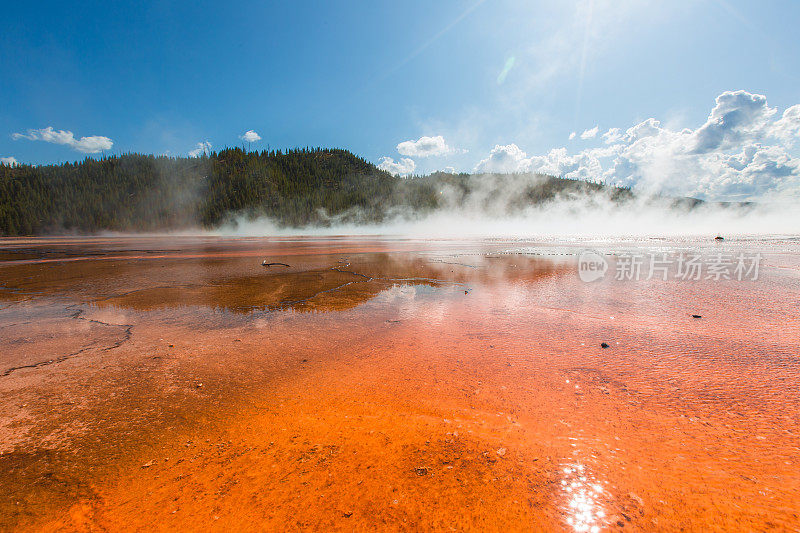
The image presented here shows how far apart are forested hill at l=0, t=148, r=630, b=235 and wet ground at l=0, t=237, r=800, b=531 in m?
80.3

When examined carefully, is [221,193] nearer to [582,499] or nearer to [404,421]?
[404,421]

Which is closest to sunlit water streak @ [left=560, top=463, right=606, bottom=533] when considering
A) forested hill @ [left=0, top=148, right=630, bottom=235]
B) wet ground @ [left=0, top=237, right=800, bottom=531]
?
wet ground @ [left=0, top=237, right=800, bottom=531]

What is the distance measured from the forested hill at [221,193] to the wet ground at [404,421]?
8035 centimetres

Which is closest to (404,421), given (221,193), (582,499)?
(582,499)

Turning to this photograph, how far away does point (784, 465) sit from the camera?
5.64 ft

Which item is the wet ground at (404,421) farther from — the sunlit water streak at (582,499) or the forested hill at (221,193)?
the forested hill at (221,193)

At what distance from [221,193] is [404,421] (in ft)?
379

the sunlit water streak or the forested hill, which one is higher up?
the forested hill

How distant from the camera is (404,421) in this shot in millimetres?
2230

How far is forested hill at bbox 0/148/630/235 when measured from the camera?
80938mm

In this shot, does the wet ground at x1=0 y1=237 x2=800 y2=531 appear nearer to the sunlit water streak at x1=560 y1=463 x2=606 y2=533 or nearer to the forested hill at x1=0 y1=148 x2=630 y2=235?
the sunlit water streak at x1=560 y1=463 x2=606 y2=533

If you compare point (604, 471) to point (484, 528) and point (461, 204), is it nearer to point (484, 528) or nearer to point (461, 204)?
point (484, 528)

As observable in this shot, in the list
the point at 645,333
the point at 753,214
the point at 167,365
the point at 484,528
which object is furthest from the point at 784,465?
the point at 753,214

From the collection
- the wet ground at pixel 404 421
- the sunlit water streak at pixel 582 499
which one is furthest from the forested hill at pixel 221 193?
the sunlit water streak at pixel 582 499
